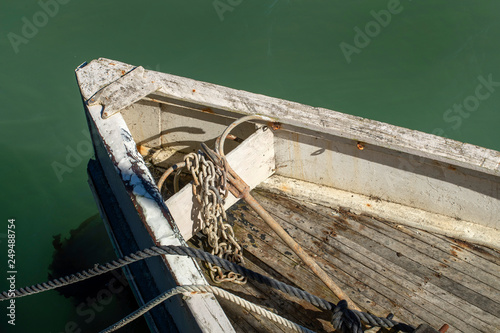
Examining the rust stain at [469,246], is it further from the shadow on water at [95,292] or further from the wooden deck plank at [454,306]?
the shadow on water at [95,292]

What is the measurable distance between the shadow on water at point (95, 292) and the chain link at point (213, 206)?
5.33 feet

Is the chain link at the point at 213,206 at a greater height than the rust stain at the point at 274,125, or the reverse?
the rust stain at the point at 274,125

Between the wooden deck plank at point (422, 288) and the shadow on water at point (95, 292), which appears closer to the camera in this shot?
the wooden deck plank at point (422, 288)

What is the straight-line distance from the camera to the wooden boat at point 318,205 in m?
3.05

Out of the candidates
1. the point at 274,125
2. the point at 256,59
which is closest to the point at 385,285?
the point at 274,125

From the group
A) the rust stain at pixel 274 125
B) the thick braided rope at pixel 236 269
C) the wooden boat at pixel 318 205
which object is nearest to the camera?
the thick braided rope at pixel 236 269

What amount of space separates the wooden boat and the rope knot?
15.0 inches

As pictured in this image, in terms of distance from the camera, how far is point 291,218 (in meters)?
3.70

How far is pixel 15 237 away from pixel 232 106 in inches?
146

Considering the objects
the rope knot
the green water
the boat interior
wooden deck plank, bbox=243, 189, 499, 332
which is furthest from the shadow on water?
wooden deck plank, bbox=243, 189, 499, 332

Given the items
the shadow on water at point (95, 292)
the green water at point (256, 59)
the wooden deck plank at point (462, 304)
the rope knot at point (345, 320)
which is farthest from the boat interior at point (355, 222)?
the green water at point (256, 59)

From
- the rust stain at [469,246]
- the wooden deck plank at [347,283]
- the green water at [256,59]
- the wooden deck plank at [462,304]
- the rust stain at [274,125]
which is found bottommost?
the wooden deck plank at [462,304]

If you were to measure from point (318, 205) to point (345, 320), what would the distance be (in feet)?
4.28

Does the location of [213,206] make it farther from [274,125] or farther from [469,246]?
[469,246]
